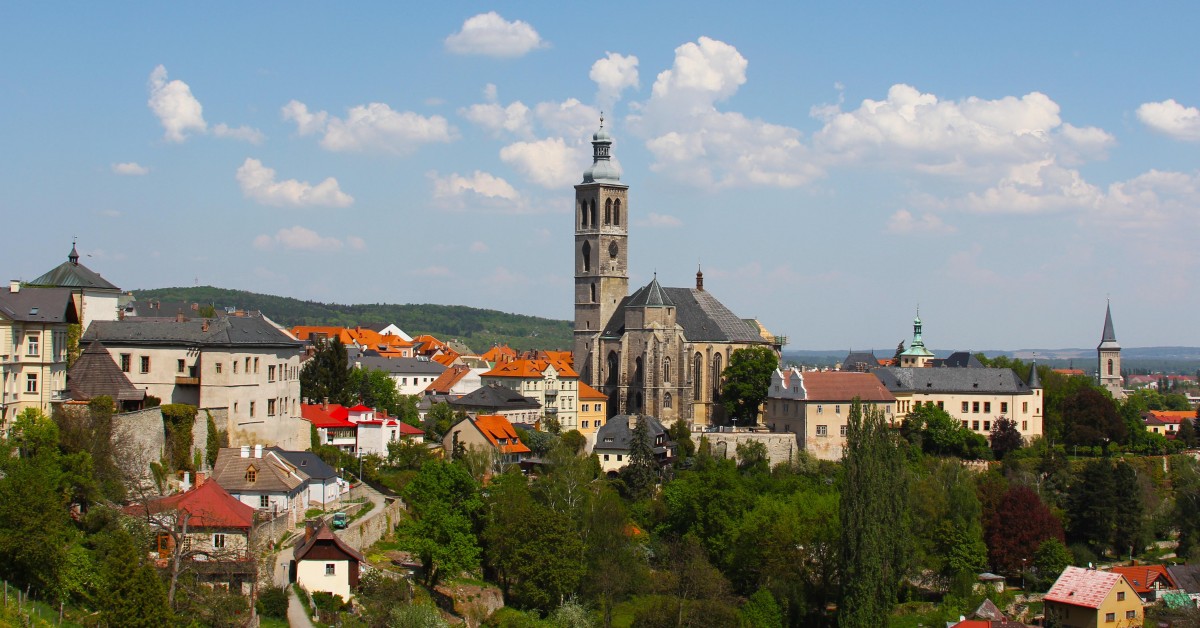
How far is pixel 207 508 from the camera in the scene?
45.2 metres

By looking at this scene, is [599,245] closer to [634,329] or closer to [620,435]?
[634,329]

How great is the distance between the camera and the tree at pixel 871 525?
2279 inches

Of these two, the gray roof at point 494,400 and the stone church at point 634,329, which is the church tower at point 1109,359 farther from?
the gray roof at point 494,400

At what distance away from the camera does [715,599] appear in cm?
5597

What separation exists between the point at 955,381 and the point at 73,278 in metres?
59.3

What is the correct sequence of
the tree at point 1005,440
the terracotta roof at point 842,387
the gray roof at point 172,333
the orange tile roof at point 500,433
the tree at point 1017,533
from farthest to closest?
1. the tree at point 1005,440
2. the terracotta roof at point 842,387
3. the orange tile roof at point 500,433
4. the tree at point 1017,533
5. the gray roof at point 172,333

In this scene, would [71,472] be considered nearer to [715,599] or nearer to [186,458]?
[186,458]

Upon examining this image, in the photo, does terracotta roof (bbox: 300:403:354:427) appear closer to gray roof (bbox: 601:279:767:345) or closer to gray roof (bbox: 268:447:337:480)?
gray roof (bbox: 268:447:337:480)

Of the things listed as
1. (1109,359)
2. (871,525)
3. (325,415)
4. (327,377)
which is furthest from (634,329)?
(1109,359)

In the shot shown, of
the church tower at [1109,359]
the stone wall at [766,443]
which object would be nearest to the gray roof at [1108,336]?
the church tower at [1109,359]

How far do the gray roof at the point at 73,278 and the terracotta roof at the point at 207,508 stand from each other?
1318 cm

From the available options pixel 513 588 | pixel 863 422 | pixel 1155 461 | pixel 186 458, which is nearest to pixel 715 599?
pixel 513 588

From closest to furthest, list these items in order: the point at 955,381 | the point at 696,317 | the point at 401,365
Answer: the point at 955,381 → the point at 696,317 → the point at 401,365

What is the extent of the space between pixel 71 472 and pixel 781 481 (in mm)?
40674
